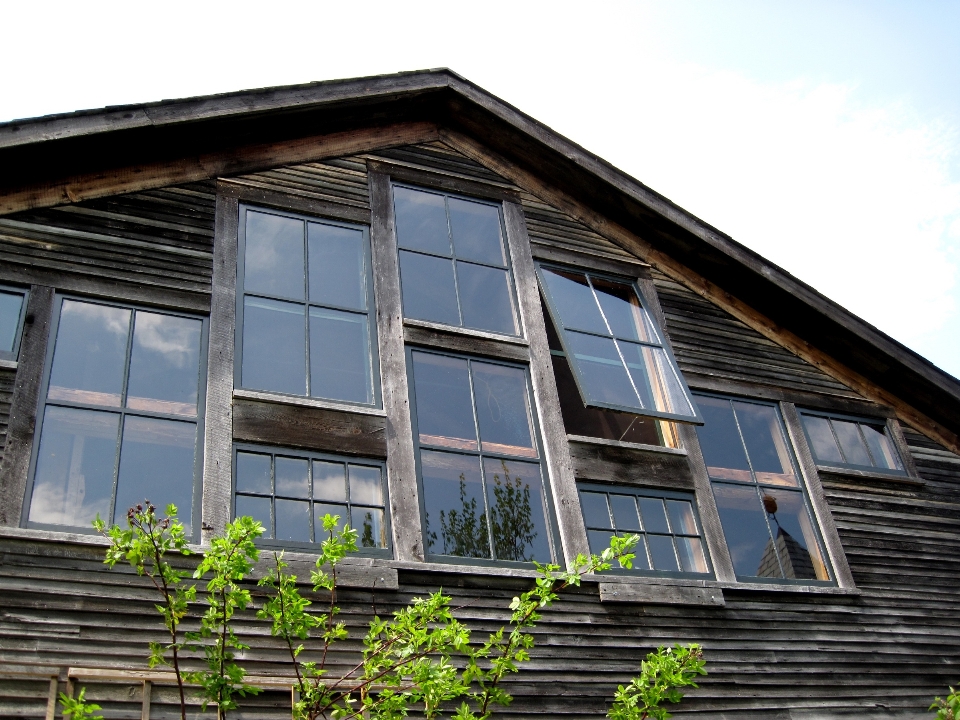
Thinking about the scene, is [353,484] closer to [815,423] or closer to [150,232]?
[150,232]

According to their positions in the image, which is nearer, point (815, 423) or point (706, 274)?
point (815, 423)

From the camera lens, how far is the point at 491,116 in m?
10.6

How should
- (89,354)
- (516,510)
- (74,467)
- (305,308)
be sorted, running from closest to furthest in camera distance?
(74,467) → (89,354) → (516,510) → (305,308)

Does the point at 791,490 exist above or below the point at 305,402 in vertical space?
below

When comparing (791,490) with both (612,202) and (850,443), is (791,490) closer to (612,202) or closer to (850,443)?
(850,443)

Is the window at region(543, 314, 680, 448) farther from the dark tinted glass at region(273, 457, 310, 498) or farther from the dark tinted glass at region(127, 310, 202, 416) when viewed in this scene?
the dark tinted glass at region(127, 310, 202, 416)

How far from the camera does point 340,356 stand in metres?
8.42

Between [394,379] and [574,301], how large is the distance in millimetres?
2480

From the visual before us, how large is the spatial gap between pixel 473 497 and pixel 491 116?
4567mm

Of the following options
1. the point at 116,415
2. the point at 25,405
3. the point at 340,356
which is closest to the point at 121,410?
the point at 116,415

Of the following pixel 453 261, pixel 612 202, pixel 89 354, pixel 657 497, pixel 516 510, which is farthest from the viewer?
pixel 612 202

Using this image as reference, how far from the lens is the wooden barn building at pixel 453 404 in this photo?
7.05 meters

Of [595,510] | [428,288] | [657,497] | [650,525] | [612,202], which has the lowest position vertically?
[650,525]

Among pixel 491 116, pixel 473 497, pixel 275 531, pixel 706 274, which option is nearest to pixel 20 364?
pixel 275 531
